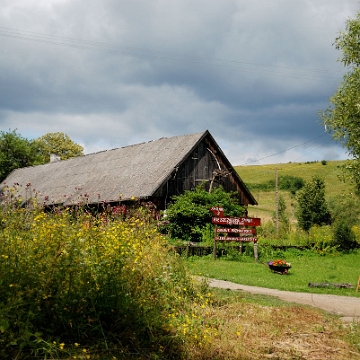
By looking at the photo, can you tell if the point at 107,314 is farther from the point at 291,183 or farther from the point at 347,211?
the point at 291,183

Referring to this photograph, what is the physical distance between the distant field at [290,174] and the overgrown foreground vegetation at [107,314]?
5483 cm

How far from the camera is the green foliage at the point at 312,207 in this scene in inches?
1752

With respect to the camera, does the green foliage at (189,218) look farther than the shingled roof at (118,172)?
No

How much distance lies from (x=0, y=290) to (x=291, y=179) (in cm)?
8305

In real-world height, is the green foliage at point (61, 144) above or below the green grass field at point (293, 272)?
above

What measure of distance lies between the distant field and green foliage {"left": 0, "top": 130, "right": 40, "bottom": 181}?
2779 cm

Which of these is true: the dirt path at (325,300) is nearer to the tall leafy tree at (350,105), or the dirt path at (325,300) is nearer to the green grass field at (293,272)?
the green grass field at (293,272)

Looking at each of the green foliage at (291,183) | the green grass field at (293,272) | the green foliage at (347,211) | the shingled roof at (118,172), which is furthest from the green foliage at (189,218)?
the green foliage at (291,183)

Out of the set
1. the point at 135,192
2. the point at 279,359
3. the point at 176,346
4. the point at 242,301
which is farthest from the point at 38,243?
the point at 135,192

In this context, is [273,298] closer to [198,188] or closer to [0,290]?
[0,290]

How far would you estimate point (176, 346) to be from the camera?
269 inches

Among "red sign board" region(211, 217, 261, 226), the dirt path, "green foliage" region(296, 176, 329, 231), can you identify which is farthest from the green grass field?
"green foliage" region(296, 176, 329, 231)

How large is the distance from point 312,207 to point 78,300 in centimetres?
4046

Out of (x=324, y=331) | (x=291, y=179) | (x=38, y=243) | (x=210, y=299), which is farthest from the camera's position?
(x=291, y=179)
